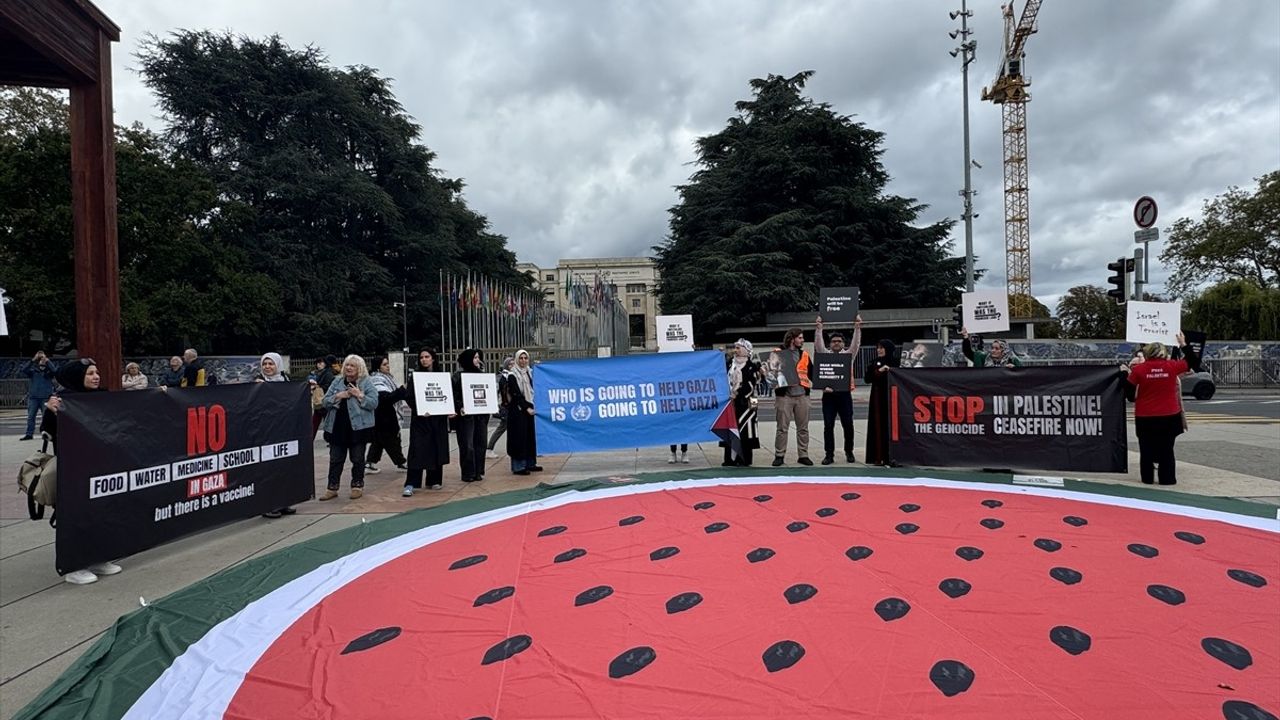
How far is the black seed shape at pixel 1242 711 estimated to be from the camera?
2.43 meters

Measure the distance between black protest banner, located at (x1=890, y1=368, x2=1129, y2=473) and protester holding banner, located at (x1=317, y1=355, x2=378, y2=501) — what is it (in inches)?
258

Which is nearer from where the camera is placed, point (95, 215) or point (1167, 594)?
point (1167, 594)

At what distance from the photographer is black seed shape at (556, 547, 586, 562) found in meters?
4.53

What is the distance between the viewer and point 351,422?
7.42 metres

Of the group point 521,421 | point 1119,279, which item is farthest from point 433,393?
point 1119,279

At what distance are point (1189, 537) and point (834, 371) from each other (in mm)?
4501

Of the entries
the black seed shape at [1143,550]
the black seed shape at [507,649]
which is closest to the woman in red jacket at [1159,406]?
the black seed shape at [1143,550]

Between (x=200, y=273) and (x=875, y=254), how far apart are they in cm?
3892

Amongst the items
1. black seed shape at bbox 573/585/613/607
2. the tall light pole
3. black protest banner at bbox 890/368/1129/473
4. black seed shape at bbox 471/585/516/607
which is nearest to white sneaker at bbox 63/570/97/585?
black seed shape at bbox 471/585/516/607

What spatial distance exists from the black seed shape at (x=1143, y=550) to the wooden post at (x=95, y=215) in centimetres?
906

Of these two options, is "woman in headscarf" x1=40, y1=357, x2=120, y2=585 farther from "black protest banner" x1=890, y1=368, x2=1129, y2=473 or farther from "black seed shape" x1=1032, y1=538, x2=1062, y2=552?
"black protest banner" x1=890, y1=368, x2=1129, y2=473

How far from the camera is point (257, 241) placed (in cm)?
3956

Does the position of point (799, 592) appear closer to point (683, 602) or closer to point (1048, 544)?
point (683, 602)

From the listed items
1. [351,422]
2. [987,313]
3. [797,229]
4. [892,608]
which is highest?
[797,229]
